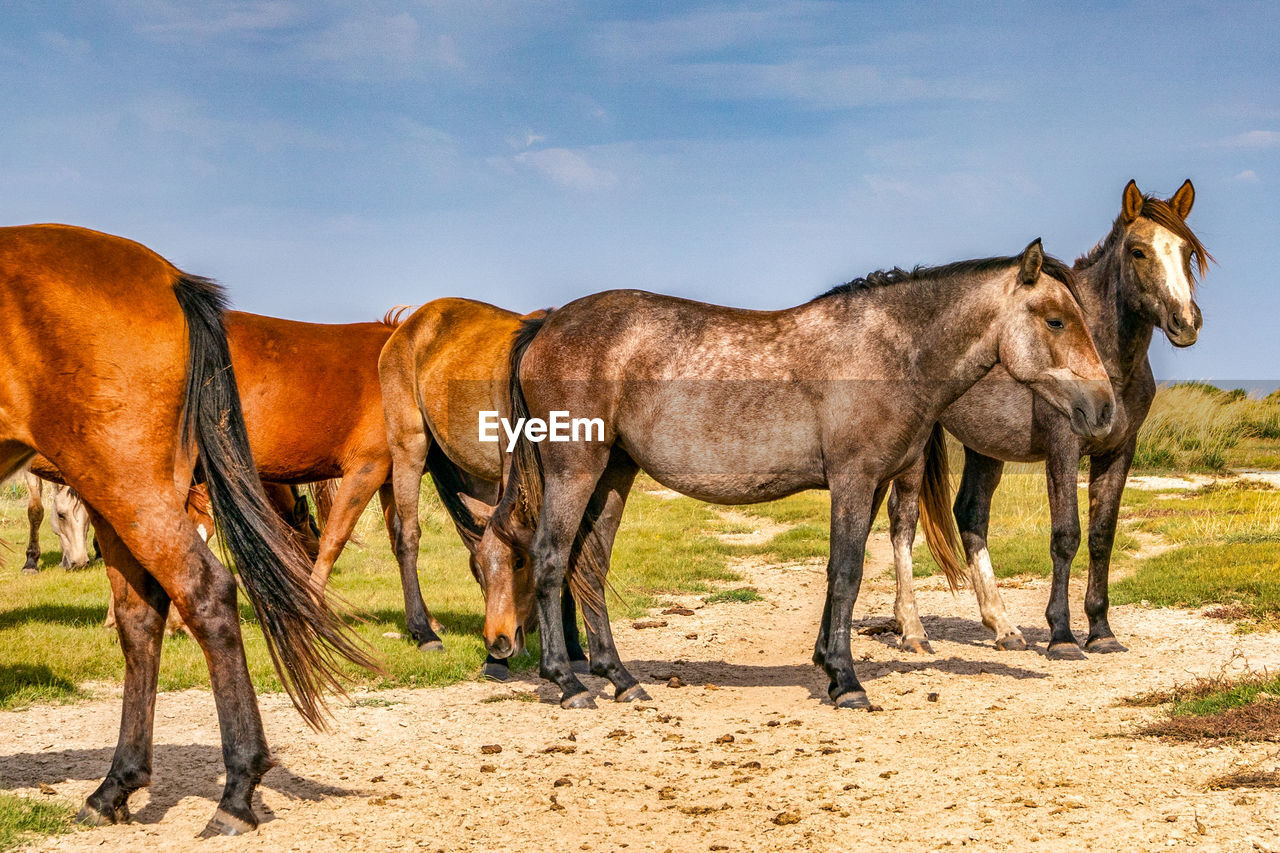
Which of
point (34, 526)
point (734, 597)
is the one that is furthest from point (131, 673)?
point (34, 526)

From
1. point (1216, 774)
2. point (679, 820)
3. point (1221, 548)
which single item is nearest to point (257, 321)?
point (679, 820)

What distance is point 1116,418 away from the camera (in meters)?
7.46

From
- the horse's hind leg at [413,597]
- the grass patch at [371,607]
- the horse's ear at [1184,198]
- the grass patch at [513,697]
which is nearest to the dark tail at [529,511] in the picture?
the grass patch at [513,697]

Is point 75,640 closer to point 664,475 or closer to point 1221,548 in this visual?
point 664,475

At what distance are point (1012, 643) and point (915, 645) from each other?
0.72 meters

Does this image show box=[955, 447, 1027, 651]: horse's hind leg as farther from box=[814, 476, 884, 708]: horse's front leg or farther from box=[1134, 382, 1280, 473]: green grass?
box=[1134, 382, 1280, 473]: green grass

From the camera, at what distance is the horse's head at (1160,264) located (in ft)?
23.2

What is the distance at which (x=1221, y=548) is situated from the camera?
11.4 meters

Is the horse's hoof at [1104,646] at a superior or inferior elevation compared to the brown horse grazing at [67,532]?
inferior

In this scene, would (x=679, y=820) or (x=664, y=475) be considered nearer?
(x=679, y=820)

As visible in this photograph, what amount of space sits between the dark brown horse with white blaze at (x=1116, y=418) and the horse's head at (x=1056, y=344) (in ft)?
3.46

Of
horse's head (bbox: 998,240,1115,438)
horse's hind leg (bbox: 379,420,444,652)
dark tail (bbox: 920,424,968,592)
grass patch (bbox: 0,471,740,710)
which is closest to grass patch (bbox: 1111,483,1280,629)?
dark tail (bbox: 920,424,968,592)

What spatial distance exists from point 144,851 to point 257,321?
5.29m

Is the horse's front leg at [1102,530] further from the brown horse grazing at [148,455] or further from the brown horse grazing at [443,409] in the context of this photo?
the brown horse grazing at [148,455]
